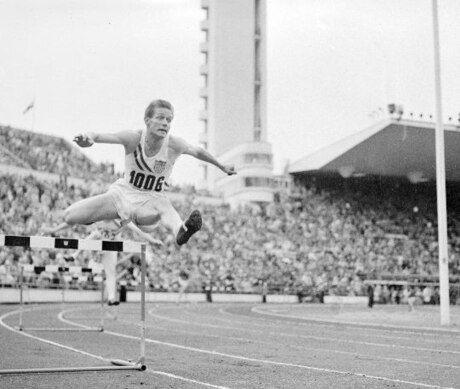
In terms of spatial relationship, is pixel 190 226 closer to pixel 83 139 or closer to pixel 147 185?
pixel 147 185

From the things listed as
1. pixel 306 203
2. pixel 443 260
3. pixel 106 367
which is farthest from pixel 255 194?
pixel 106 367

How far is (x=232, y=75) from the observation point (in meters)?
72.4

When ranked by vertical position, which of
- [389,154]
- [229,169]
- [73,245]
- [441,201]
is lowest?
[73,245]

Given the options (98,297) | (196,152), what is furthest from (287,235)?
(196,152)

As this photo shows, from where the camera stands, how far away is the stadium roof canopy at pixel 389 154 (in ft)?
163

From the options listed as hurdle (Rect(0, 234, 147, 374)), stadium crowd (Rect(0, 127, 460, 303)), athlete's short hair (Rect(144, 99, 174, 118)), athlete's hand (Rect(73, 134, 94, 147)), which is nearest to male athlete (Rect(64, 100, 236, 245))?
athlete's short hair (Rect(144, 99, 174, 118))

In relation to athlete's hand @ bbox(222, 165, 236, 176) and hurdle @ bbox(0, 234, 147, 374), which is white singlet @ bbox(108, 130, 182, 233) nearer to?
athlete's hand @ bbox(222, 165, 236, 176)

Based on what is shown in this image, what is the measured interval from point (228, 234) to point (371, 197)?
60.0 ft

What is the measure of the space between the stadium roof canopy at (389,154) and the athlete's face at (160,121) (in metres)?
41.6

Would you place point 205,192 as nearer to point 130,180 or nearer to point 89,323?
point 89,323

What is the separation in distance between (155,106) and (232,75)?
6589cm

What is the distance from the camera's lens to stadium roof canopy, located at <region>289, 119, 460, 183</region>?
49.7m

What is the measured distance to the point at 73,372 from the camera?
1098 centimetres

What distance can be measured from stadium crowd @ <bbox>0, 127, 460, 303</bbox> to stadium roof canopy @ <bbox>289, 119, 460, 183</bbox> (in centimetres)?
240
